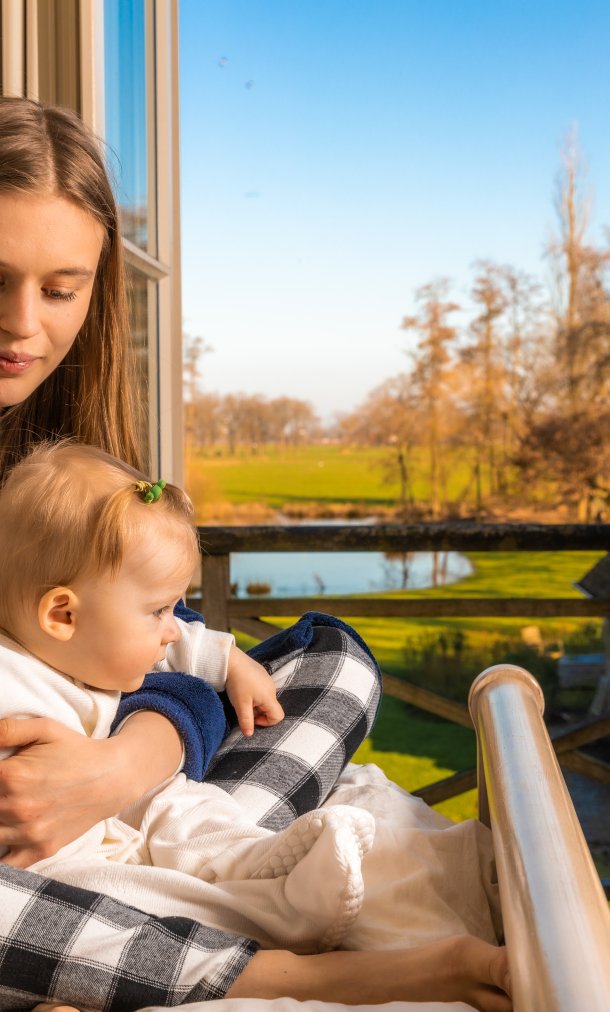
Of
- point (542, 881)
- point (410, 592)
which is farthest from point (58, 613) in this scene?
point (410, 592)

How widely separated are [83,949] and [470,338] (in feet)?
21.1

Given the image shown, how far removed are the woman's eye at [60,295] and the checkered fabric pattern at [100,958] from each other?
61 centimetres

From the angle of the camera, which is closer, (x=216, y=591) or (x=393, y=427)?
(x=216, y=591)

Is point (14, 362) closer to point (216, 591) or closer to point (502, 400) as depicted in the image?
point (216, 591)

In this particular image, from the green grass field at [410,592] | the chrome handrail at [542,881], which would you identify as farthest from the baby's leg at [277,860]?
the green grass field at [410,592]

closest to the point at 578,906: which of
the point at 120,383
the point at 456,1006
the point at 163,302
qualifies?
the point at 456,1006

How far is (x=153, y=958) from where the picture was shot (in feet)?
2.33

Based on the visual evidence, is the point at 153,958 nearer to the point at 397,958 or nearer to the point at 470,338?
the point at 397,958

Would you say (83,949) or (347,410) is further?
(347,410)

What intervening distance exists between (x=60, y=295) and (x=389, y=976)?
0.74 m

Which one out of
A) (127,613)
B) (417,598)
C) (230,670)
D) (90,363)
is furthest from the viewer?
(417,598)

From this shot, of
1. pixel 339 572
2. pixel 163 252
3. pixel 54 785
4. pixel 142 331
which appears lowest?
pixel 339 572

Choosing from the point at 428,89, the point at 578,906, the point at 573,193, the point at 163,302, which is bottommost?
the point at 578,906

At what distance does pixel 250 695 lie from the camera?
1.13 meters
